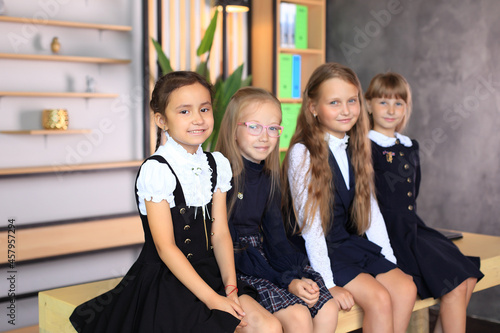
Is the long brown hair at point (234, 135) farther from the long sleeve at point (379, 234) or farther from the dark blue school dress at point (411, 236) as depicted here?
the dark blue school dress at point (411, 236)

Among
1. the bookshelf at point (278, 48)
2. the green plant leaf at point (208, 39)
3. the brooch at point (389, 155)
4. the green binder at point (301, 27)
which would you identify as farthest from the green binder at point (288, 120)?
the brooch at point (389, 155)

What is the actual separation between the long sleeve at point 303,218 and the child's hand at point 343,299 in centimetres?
4

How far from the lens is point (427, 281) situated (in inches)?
77.2

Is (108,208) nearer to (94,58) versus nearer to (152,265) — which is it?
(94,58)

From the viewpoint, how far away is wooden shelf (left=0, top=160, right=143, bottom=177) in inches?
120

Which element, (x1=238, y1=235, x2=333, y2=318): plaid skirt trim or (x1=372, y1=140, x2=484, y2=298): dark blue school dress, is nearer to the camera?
(x1=238, y1=235, x2=333, y2=318): plaid skirt trim

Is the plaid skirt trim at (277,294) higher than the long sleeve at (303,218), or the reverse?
the long sleeve at (303,218)

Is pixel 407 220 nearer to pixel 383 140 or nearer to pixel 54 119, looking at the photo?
pixel 383 140

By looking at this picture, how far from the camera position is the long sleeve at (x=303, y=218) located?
5.91 feet

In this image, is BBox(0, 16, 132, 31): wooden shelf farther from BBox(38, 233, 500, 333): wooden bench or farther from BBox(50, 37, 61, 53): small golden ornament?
BBox(38, 233, 500, 333): wooden bench

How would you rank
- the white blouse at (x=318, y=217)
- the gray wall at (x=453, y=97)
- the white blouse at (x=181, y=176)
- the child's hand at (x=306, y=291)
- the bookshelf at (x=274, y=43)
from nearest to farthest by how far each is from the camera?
1. the white blouse at (x=181, y=176)
2. the child's hand at (x=306, y=291)
3. the white blouse at (x=318, y=217)
4. the gray wall at (x=453, y=97)
5. the bookshelf at (x=274, y=43)

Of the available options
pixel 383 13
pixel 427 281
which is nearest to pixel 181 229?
pixel 427 281

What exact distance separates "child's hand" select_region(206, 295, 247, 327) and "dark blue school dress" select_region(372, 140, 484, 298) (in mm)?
803

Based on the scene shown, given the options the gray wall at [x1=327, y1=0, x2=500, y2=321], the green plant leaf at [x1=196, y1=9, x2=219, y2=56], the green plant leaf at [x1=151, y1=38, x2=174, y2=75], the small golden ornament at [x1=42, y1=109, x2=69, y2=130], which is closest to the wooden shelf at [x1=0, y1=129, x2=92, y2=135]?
the small golden ornament at [x1=42, y1=109, x2=69, y2=130]
